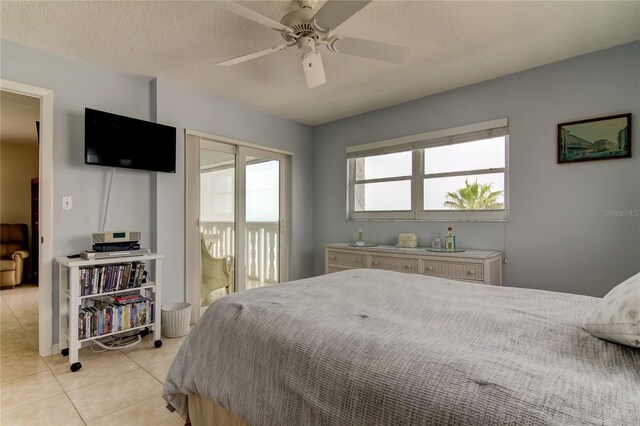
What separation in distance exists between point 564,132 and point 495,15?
127 cm

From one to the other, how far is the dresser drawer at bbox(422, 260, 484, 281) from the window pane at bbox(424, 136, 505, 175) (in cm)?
108

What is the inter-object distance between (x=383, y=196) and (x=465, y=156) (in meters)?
1.07

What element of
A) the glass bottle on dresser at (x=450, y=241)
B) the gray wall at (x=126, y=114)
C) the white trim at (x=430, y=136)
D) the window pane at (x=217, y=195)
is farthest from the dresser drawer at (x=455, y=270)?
the gray wall at (x=126, y=114)

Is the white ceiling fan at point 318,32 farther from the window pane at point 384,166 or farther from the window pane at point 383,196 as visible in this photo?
the window pane at point 383,196

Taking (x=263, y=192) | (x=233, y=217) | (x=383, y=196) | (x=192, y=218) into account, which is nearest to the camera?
(x=192, y=218)

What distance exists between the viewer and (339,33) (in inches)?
91.2

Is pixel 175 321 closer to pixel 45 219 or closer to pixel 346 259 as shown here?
pixel 45 219

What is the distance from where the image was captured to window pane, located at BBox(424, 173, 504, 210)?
10.3 ft

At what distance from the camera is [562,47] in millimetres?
2510

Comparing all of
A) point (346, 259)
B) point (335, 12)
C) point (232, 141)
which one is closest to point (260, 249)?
point (346, 259)

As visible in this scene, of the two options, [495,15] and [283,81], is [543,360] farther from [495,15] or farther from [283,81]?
[283,81]

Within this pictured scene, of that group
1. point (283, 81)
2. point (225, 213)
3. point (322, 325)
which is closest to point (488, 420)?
point (322, 325)

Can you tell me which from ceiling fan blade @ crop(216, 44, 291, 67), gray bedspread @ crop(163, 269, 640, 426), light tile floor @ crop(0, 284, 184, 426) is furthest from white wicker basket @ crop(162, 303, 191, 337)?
ceiling fan blade @ crop(216, 44, 291, 67)

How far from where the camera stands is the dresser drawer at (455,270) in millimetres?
2752
